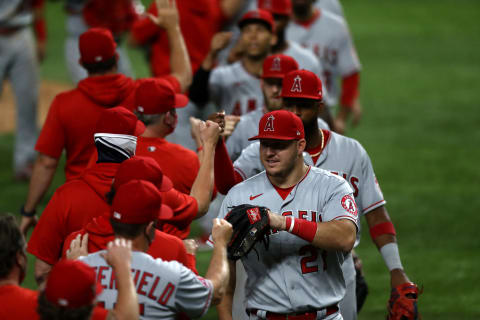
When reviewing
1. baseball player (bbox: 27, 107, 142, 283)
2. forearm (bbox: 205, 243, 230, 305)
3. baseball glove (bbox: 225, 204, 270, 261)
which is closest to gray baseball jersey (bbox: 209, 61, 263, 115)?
baseball player (bbox: 27, 107, 142, 283)

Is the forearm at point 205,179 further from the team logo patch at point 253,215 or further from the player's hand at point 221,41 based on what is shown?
the player's hand at point 221,41

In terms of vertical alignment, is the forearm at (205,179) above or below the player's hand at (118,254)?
below

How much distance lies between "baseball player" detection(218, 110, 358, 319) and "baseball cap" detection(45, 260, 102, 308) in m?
1.36

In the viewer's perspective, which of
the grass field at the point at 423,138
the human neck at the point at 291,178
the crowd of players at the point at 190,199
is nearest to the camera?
the crowd of players at the point at 190,199

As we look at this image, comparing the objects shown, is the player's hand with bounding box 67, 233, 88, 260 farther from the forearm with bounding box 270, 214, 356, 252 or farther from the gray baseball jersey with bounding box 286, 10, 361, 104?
the gray baseball jersey with bounding box 286, 10, 361, 104

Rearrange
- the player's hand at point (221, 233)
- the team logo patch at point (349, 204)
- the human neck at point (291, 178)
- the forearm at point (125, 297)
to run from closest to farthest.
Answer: the forearm at point (125, 297) < the player's hand at point (221, 233) < the team logo patch at point (349, 204) < the human neck at point (291, 178)

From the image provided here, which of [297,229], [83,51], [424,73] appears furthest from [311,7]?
[424,73]

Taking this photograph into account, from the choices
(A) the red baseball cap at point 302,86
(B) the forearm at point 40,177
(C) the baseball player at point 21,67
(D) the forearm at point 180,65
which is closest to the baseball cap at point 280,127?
(A) the red baseball cap at point 302,86

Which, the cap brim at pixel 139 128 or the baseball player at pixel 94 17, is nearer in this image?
the cap brim at pixel 139 128

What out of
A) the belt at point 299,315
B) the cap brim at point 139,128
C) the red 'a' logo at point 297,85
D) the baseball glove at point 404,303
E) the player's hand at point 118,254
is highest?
the red 'a' logo at point 297,85

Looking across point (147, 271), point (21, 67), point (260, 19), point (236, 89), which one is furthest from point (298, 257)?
point (21, 67)

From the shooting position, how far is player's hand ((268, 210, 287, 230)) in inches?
164

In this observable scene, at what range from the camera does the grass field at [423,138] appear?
311 inches

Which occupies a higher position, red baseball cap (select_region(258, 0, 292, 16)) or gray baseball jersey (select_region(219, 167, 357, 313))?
red baseball cap (select_region(258, 0, 292, 16))
